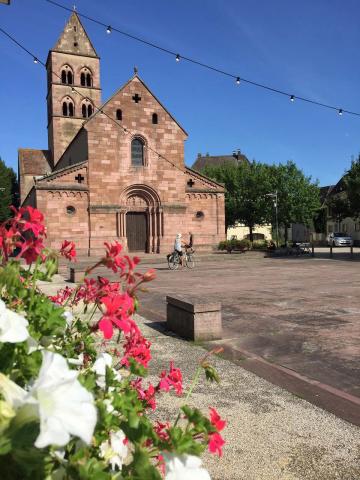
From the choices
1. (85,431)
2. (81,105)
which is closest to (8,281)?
(85,431)

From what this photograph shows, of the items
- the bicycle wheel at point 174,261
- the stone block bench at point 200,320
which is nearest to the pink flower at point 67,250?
the stone block bench at point 200,320

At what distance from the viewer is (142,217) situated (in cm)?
3173

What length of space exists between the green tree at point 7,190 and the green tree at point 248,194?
86.4ft

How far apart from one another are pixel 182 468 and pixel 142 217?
30784 mm

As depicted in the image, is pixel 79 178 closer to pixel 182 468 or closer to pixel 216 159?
pixel 182 468

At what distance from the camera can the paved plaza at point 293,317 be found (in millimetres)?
5422

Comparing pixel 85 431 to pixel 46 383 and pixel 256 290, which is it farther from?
pixel 256 290

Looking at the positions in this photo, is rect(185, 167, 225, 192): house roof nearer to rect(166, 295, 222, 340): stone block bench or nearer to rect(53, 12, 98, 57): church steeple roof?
rect(53, 12, 98, 57): church steeple roof

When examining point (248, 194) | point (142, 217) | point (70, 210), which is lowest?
point (142, 217)

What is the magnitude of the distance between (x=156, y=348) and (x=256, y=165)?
48.0 metres

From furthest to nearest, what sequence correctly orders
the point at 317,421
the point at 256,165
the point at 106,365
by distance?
the point at 256,165
the point at 317,421
the point at 106,365

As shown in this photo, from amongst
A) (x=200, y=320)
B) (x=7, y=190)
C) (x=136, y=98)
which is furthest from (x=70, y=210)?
(x=7, y=190)

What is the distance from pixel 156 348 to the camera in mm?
6125

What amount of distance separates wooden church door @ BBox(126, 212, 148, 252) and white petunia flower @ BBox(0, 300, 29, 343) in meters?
30.4
